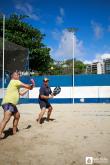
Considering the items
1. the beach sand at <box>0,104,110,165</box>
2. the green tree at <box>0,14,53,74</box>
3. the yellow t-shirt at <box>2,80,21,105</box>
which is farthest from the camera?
the green tree at <box>0,14,53,74</box>

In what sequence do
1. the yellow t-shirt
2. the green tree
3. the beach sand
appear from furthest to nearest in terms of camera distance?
1. the green tree
2. the yellow t-shirt
3. the beach sand

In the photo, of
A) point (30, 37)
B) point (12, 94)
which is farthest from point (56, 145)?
point (30, 37)

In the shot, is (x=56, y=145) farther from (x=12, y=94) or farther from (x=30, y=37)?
(x=30, y=37)

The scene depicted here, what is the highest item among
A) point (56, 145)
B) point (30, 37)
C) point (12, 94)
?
point (30, 37)

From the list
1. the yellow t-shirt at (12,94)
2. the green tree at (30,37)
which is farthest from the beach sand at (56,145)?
the green tree at (30,37)

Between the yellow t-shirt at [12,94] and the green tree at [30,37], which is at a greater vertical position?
the green tree at [30,37]

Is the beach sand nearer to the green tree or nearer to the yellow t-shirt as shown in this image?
the yellow t-shirt

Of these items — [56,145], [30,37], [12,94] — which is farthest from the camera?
[30,37]

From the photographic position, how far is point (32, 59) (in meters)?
40.6

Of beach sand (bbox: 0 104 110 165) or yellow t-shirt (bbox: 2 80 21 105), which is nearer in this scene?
beach sand (bbox: 0 104 110 165)

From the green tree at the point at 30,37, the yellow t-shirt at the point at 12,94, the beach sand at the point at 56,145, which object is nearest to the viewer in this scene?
the beach sand at the point at 56,145

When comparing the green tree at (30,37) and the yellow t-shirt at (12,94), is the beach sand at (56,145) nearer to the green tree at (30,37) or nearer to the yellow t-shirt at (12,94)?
the yellow t-shirt at (12,94)

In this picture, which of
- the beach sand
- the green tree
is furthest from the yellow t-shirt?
the green tree

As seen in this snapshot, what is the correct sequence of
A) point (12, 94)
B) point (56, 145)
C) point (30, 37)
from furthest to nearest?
point (30, 37), point (12, 94), point (56, 145)
